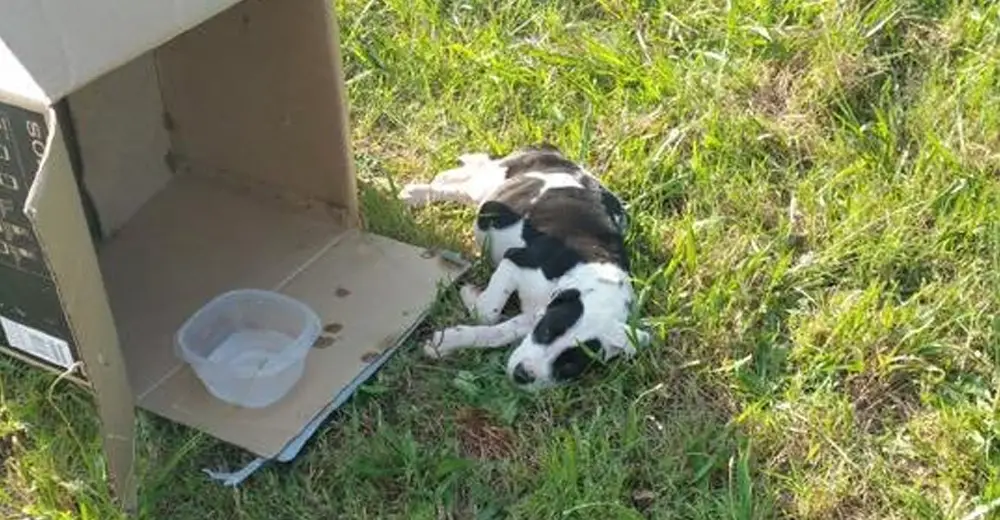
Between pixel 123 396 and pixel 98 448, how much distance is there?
15 cm

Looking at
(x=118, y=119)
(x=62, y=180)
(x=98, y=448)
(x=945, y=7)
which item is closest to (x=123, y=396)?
(x=98, y=448)

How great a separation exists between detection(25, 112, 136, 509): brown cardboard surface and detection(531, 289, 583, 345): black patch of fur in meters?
Result: 0.66

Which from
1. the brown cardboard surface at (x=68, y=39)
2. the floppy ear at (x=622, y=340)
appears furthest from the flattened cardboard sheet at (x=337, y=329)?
the brown cardboard surface at (x=68, y=39)

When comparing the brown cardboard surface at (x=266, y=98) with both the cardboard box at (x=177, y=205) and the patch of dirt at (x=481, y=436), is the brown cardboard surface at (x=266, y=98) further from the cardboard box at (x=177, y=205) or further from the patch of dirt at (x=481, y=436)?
the patch of dirt at (x=481, y=436)

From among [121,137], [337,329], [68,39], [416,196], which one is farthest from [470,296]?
[68,39]

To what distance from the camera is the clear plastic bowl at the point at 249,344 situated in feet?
7.45

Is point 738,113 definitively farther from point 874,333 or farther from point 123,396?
point 123,396

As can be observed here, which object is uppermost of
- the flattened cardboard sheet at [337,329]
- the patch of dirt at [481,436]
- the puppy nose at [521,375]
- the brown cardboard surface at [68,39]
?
the brown cardboard surface at [68,39]

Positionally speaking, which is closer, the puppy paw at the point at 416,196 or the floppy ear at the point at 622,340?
the floppy ear at the point at 622,340

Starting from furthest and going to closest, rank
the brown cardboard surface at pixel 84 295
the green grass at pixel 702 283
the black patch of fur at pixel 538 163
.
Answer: the black patch of fur at pixel 538 163 < the green grass at pixel 702 283 < the brown cardboard surface at pixel 84 295

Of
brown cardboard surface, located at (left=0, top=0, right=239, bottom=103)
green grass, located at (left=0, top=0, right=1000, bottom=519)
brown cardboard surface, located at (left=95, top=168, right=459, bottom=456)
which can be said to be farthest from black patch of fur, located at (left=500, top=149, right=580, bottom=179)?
brown cardboard surface, located at (left=0, top=0, right=239, bottom=103)

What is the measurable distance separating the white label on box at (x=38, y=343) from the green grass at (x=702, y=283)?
7.7 inches

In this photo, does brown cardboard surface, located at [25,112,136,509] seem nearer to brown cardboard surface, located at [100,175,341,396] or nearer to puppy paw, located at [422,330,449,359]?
brown cardboard surface, located at [100,175,341,396]

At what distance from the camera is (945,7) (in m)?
3.14
